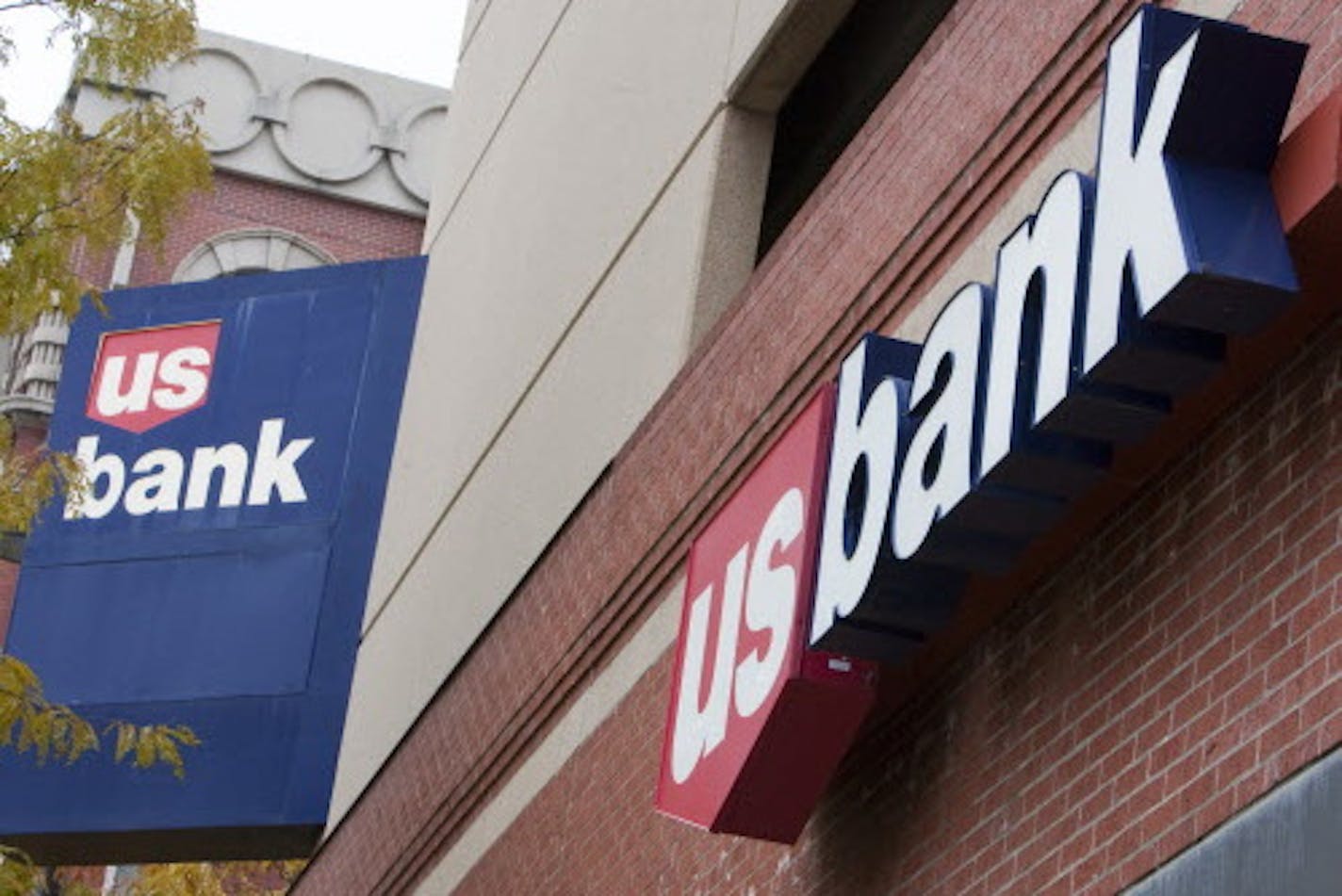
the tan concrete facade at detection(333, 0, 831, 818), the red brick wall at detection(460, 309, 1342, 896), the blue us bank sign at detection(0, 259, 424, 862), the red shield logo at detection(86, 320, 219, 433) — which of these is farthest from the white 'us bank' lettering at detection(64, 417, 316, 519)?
the red brick wall at detection(460, 309, 1342, 896)

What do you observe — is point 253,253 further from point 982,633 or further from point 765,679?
point 982,633

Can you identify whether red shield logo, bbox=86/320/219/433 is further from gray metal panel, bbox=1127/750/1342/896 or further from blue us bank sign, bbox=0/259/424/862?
gray metal panel, bbox=1127/750/1342/896

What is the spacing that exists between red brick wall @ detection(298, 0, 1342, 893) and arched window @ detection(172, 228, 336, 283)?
63.4 feet

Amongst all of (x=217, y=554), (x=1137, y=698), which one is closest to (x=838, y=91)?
(x=217, y=554)

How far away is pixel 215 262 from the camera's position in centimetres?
3372

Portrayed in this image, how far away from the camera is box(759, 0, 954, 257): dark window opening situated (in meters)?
13.6

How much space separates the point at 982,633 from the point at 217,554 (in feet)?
35.5

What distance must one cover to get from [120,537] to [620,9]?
5.64 meters

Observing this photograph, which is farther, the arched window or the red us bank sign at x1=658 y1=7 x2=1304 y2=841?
the arched window

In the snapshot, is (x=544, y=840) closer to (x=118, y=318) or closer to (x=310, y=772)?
(x=310, y=772)

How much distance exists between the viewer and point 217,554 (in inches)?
760

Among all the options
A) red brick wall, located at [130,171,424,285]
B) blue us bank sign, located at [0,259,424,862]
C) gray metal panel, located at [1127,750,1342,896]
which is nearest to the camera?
gray metal panel, located at [1127,750,1342,896]

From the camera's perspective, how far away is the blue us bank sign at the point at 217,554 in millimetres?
18500

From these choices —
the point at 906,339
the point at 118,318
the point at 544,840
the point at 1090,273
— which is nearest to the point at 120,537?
the point at 118,318
